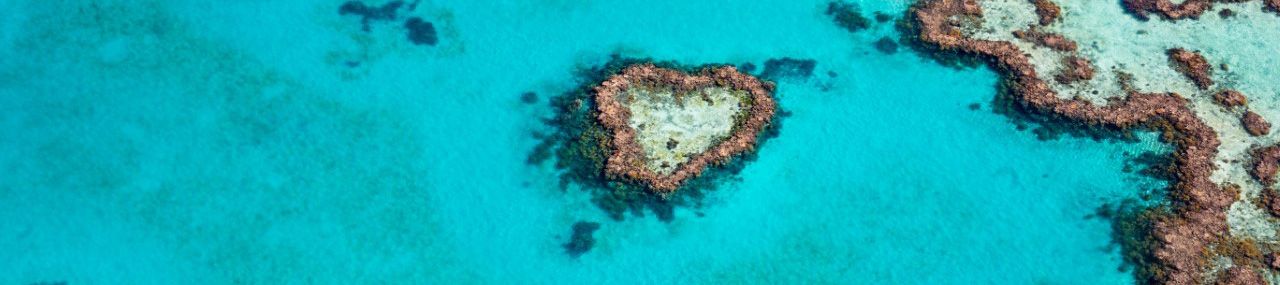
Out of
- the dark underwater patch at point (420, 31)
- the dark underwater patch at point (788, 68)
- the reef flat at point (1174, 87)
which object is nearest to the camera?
the reef flat at point (1174, 87)

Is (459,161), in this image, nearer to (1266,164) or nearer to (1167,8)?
(1266,164)

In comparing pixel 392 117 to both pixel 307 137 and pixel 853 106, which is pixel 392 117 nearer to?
pixel 307 137

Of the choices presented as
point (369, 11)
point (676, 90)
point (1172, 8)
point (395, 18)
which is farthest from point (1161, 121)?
point (369, 11)

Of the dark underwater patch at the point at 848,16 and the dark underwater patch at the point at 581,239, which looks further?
the dark underwater patch at the point at 848,16

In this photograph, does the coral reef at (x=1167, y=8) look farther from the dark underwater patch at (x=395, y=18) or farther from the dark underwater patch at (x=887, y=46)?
the dark underwater patch at (x=395, y=18)

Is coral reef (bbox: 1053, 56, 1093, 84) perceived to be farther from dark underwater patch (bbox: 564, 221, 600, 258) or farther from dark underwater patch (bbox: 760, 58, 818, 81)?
dark underwater patch (bbox: 564, 221, 600, 258)

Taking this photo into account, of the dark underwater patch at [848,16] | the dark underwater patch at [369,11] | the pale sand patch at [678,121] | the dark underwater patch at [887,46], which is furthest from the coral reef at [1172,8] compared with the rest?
the dark underwater patch at [369,11]
